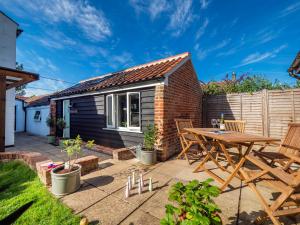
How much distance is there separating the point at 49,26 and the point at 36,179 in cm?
937

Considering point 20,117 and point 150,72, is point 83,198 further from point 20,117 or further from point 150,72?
point 20,117

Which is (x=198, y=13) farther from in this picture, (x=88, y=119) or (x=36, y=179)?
(x=36, y=179)

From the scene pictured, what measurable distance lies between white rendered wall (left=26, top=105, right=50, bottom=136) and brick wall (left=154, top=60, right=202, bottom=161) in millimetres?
9220

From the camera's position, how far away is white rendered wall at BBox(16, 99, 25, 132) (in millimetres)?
12797

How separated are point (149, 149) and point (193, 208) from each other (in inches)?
120

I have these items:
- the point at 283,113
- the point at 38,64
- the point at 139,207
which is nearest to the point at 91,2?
the point at 139,207

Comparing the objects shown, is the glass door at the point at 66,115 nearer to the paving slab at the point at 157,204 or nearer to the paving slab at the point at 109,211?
the paving slab at the point at 109,211

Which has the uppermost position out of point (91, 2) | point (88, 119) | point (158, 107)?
point (91, 2)

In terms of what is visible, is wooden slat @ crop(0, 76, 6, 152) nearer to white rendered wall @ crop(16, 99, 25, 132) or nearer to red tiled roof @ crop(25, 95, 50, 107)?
red tiled roof @ crop(25, 95, 50, 107)

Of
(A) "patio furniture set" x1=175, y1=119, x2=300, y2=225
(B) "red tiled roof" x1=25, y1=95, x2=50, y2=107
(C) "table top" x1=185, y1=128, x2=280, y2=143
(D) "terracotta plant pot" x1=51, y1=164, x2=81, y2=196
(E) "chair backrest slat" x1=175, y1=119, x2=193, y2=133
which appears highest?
(B) "red tiled roof" x1=25, y1=95, x2=50, y2=107

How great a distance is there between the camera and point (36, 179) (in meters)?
3.10

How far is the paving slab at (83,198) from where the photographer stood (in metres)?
2.17

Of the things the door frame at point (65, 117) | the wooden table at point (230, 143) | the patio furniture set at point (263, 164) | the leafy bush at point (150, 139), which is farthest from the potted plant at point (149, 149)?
the door frame at point (65, 117)

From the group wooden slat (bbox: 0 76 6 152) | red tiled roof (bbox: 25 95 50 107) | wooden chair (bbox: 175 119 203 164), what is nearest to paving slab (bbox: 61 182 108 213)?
wooden chair (bbox: 175 119 203 164)
